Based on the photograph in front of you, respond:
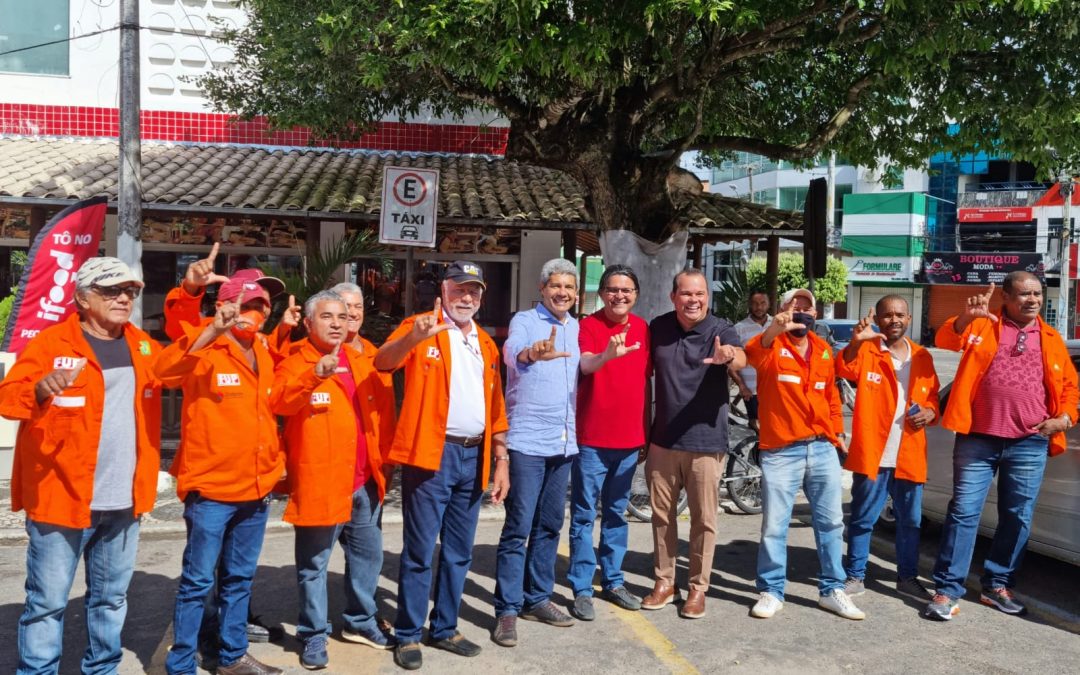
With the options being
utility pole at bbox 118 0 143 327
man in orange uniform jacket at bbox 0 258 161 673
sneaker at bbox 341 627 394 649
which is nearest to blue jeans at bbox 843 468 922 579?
sneaker at bbox 341 627 394 649

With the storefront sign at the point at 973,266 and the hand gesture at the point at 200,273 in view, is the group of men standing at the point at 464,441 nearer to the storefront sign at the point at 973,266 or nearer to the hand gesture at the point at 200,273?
the hand gesture at the point at 200,273

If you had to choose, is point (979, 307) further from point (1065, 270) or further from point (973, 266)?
point (973, 266)

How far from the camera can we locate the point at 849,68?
10633 millimetres

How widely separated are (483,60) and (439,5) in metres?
0.68

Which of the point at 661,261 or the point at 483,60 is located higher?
the point at 483,60

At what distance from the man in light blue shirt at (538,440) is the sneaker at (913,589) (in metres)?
2.19

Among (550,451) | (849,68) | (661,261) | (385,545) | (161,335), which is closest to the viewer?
(550,451)

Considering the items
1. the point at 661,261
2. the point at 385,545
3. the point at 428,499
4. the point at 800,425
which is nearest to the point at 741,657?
the point at 800,425

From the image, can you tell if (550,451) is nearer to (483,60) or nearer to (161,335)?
(483,60)

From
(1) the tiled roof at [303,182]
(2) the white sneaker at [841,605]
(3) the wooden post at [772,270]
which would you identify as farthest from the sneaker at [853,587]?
(3) the wooden post at [772,270]

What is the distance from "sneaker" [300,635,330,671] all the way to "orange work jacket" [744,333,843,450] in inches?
103

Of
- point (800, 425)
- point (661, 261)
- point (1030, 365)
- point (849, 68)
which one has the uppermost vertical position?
point (849, 68)

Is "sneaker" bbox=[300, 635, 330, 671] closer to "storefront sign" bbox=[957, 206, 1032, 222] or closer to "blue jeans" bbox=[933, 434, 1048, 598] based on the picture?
"blue jeans" bbox=[933, 434, 1048, 598]

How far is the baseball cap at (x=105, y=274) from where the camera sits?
12.1 ft
